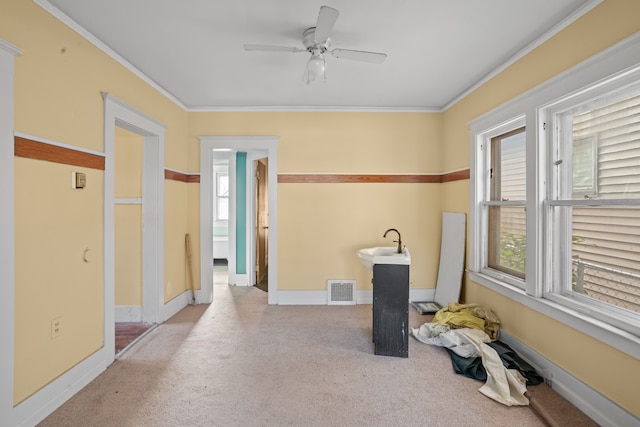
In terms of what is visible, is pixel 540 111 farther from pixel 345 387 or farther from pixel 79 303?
pixel 79 303

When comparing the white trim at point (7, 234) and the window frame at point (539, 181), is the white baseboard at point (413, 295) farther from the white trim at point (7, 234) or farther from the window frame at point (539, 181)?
the white trim at point (7, 234)

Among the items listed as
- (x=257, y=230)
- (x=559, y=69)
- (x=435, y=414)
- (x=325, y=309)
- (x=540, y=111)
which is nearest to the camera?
(x=435, y=414)

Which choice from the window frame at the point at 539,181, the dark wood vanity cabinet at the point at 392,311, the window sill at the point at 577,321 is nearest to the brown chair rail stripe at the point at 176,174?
the window frame at the point at 539,181

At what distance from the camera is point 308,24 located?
7.07ft

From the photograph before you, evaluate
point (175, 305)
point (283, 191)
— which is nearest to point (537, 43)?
point (283, 191)

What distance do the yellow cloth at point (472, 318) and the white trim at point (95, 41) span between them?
3913 millimetres

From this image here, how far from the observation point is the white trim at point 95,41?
6.36 ft

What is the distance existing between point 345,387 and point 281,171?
2.69 metres

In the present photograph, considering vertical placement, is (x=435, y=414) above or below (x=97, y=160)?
below

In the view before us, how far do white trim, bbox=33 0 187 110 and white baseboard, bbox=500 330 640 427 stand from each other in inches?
167

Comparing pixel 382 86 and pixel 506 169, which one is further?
pixel 382 86

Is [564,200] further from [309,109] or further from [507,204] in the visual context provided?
[309,109]

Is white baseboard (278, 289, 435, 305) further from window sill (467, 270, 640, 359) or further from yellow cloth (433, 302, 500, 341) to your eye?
window sill (467, 270, 640, 359)

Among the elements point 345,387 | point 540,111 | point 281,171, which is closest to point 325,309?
point 345,387
